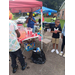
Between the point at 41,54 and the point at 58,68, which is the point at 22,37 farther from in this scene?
the point at 58,68

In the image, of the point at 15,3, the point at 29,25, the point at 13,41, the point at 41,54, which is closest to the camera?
the point at 13,41

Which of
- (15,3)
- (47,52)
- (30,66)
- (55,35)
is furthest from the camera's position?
(47,52)

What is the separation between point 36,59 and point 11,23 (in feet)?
5.39

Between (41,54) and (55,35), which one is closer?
(41,54)

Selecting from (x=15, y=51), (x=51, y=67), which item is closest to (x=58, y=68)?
(x=51, y=67)

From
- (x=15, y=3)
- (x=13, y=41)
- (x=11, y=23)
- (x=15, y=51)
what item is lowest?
(x=15, y=51)

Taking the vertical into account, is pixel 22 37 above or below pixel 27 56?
above

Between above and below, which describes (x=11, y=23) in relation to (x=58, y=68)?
above

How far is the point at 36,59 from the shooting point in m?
2.49

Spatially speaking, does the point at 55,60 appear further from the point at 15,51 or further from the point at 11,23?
the point at 11,23

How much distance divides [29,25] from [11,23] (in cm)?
247

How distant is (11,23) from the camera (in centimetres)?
149

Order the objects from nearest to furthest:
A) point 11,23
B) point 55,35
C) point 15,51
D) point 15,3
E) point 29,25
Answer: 1. point 11,23
2. point 15,51
3. point 15,3
4. point 55,35
5. point 29,25

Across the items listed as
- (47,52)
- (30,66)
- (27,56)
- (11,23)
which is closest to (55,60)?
(47,52)
